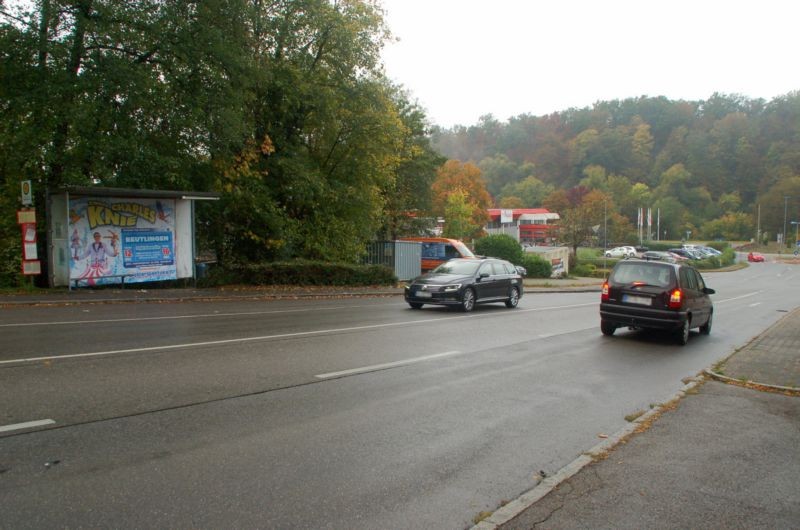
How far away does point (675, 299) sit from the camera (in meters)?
12.3

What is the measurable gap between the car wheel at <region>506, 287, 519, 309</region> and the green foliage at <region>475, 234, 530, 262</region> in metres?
22.9

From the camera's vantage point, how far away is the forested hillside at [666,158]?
127 m

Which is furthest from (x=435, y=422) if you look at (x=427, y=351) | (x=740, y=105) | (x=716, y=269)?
(x=740, y=105)

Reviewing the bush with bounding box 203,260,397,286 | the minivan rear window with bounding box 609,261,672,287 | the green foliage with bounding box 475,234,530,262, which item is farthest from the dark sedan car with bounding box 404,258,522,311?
the green foliage with bounding box 475,234,530,262

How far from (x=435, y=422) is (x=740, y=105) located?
604 feet

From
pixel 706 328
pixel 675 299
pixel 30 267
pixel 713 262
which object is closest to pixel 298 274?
pixel 30 267

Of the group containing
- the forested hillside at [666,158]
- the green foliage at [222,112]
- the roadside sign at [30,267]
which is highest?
the forested hillside at [666,158]

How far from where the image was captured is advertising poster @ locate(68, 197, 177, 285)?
18.0m

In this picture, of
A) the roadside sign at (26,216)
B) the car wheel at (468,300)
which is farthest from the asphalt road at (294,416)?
the roadside sign at (26,216)

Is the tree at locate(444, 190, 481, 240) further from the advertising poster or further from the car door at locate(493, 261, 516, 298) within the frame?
the advertising poster

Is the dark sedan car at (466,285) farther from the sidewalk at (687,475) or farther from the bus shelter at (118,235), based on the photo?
the sidewalk at (687,475)

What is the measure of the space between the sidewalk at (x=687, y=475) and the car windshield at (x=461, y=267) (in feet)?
35.3

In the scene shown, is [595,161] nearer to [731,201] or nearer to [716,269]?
[731,201]

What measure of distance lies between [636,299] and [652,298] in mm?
314
